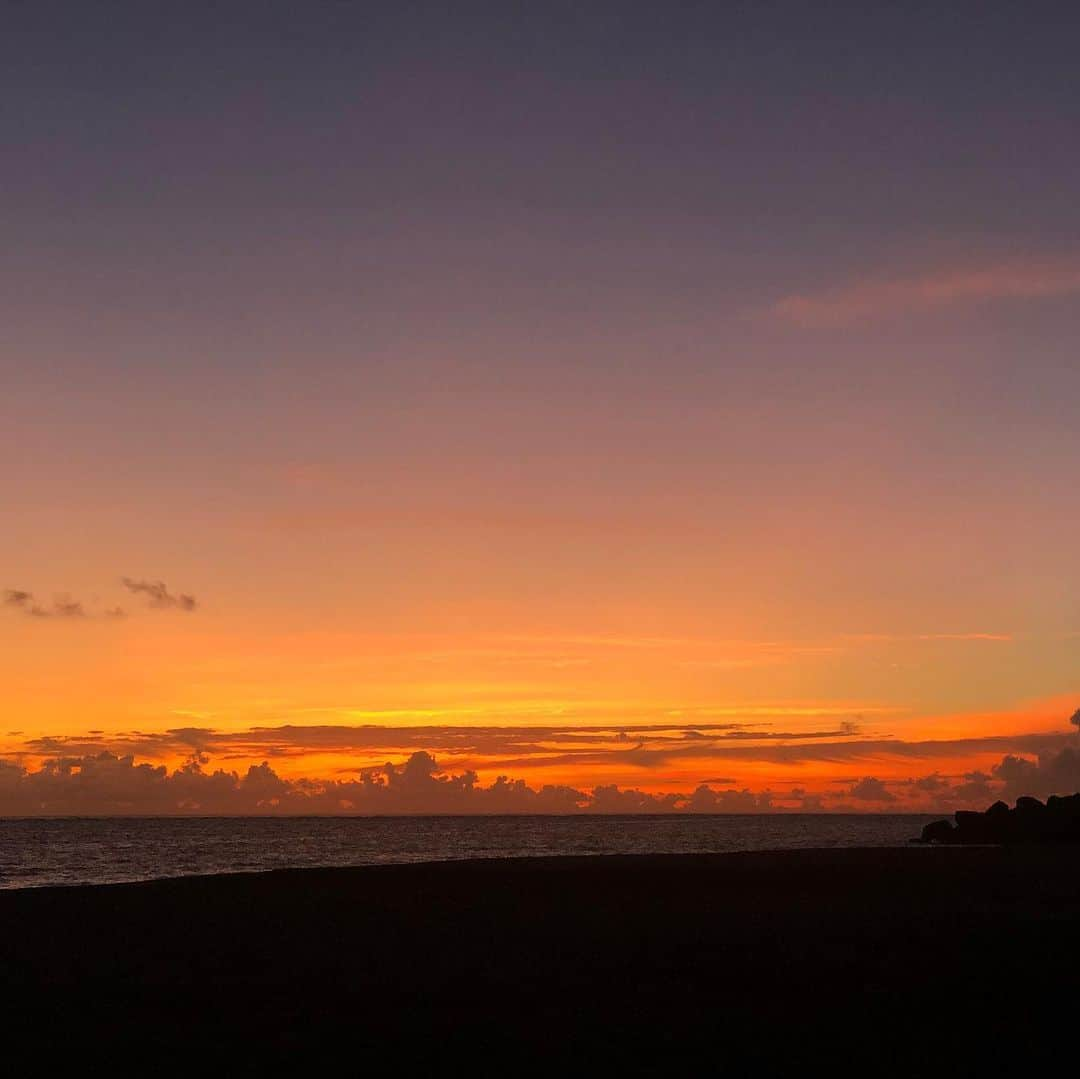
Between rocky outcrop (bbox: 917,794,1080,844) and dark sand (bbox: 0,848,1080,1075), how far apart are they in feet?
183

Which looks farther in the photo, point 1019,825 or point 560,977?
point 1019,825

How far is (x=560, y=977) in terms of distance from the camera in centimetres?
1934

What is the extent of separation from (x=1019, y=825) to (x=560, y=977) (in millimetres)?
85558

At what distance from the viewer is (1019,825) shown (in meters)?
93.6

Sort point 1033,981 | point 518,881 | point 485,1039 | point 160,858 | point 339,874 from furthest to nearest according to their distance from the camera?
point 160,858 < point 339,874 < point 518,881 < point 1033,981 < point 485,1039

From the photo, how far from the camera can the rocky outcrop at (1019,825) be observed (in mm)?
86344

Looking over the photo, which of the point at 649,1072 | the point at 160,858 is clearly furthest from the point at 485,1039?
the point at 160,858

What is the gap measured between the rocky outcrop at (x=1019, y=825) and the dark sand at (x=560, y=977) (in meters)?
55.7

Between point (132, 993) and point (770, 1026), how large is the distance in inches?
400

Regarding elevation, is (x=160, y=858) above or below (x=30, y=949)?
below

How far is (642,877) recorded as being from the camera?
45.1 meters

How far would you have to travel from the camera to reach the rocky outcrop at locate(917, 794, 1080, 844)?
283ft

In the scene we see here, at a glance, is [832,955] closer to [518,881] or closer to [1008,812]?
[518,881]

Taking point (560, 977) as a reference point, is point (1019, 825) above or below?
below
